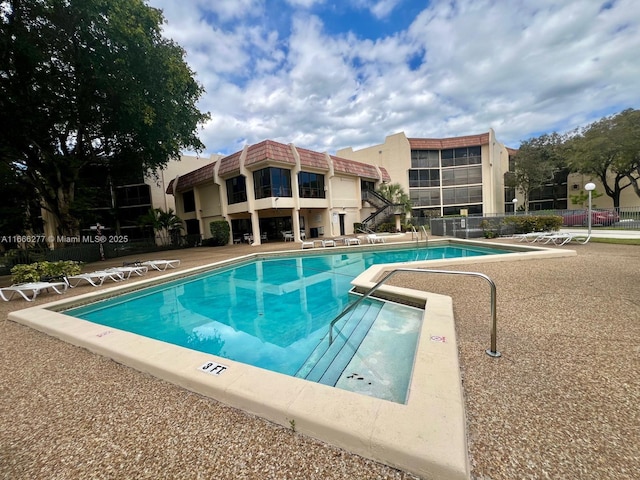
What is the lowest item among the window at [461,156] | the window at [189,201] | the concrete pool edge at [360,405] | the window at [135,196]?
the concrete pool edge at [360,405]

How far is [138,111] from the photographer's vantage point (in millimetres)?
11688

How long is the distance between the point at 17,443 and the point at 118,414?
68 centimetres

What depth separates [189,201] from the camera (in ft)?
85.7

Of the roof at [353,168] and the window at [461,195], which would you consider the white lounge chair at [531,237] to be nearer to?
the roof at [353,168]

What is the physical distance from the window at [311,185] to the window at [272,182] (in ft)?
4.23

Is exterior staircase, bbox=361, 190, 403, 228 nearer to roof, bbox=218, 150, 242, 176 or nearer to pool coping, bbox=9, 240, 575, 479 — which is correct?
roof, bbox=218, 150, 242, 176

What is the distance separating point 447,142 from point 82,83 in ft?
112

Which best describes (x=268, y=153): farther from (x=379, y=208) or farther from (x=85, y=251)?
(x=85, y=251)

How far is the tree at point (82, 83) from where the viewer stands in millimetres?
10125

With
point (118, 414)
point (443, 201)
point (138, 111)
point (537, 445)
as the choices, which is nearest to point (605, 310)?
point (537, 445)

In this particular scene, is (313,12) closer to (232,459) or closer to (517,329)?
(517,329)

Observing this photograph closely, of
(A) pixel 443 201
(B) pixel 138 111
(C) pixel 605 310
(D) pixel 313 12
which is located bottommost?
(C) pixel 605 310

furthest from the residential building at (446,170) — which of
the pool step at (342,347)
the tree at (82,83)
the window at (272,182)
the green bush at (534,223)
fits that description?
the pool step at (342,347)

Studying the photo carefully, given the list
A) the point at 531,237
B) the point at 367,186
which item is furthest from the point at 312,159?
the point at 531,237
